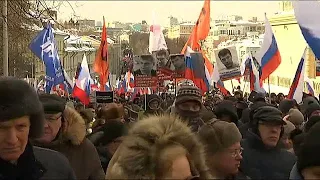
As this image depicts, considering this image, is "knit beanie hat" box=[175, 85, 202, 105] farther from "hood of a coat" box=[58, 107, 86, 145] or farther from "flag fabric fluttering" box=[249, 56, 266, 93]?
"flag fabric fluttering" box=[249, 56, 266, 93]

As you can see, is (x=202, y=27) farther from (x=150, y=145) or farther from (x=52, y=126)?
(x=150, y=145)

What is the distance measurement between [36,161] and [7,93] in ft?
1.12

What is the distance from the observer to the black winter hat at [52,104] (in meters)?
4.20

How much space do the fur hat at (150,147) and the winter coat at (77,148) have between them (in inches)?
77.5

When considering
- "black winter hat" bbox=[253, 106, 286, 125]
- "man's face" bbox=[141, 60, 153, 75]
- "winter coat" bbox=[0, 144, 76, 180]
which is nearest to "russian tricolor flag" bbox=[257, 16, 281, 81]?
"man's face" bbox=[141, 60, 153, 75]

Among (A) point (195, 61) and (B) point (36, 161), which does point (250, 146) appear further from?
(A) point (195, 61)

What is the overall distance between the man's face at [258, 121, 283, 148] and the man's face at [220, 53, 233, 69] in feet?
42.5

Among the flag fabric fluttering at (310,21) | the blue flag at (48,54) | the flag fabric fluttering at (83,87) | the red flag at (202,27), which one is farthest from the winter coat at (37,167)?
the red flag at (202,27)

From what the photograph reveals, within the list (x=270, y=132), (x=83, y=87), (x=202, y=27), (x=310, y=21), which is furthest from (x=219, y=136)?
(x=83, y=87)

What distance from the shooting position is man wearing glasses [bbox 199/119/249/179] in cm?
353

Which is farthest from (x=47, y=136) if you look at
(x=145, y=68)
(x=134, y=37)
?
(x=134, y=37)

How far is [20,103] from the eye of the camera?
3.02 meters

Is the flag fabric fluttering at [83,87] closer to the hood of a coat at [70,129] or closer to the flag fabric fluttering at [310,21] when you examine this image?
the flag fabric fluttering at [310,21]

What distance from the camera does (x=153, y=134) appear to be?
2271 mm
